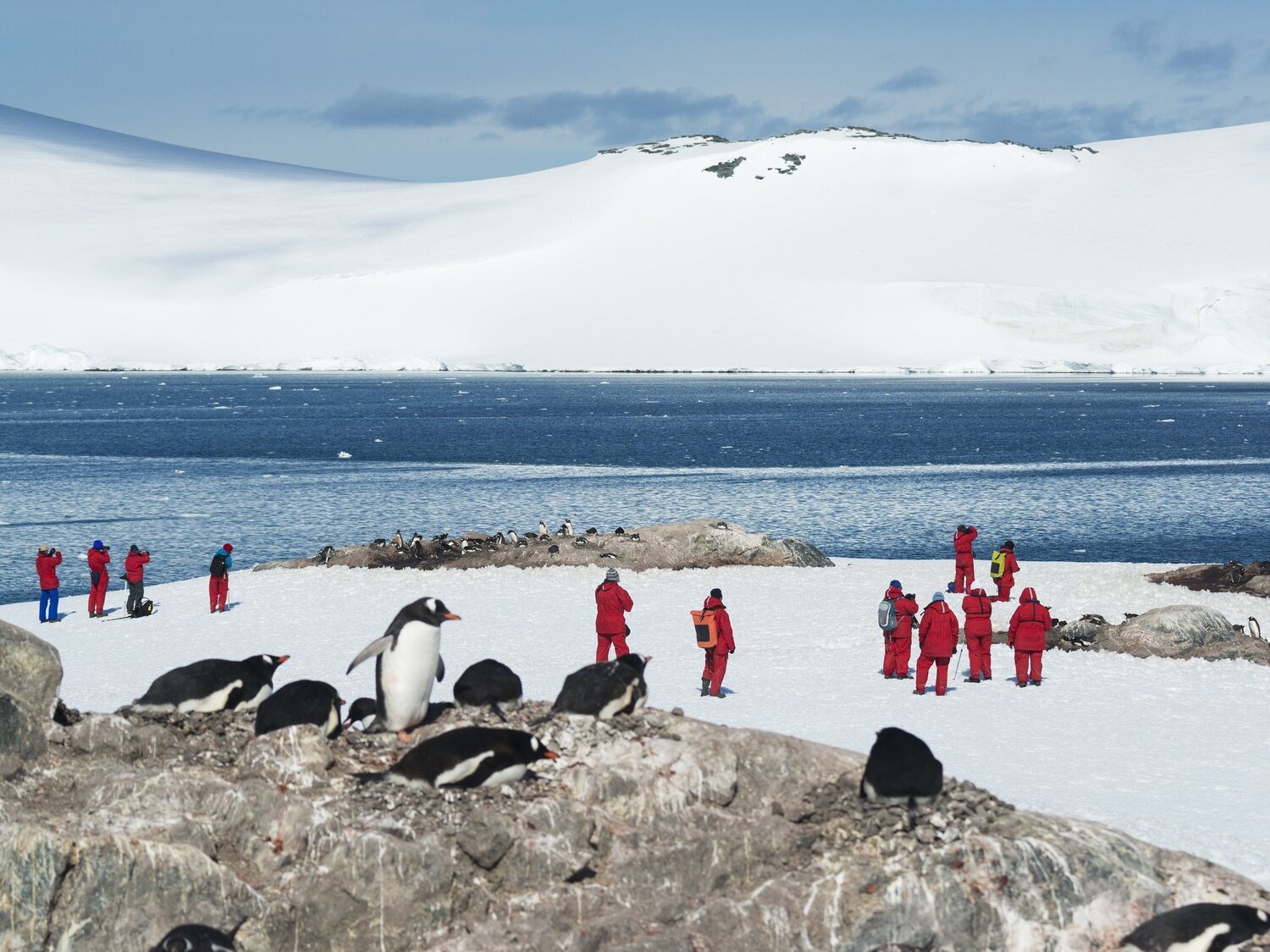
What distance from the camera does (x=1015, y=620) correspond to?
1800cm

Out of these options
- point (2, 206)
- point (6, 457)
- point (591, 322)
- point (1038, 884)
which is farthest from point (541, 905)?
point (2, 206)

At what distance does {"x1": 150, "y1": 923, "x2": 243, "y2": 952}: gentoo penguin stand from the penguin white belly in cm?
250

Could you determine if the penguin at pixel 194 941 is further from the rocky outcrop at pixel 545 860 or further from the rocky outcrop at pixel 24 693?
the rocky outcrop at pixel 24 693

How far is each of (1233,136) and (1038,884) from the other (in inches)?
7915

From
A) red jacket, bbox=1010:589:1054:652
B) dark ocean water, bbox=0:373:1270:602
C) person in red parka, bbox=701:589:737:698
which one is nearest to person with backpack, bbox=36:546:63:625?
dark ocean water, bbox=0:373:1270:602

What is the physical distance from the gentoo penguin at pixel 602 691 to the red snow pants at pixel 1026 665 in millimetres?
7457

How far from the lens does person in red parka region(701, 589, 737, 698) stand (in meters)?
16.6

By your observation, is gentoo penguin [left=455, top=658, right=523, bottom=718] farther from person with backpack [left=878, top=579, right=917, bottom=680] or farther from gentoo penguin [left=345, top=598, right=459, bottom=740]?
person with backpack [left=878, top=579, right=917, bottom=680]

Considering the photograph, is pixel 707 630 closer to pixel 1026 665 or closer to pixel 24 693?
pixel 1026 665

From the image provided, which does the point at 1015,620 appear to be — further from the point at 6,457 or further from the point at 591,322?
the point at 591,322

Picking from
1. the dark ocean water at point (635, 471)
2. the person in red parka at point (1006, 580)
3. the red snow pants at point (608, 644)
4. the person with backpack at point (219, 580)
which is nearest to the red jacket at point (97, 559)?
the person with backpack at point (219, 580)

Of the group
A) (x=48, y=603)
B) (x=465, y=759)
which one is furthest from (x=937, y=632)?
(x=48, y=603)

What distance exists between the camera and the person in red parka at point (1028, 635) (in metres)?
17.9

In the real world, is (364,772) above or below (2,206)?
below
